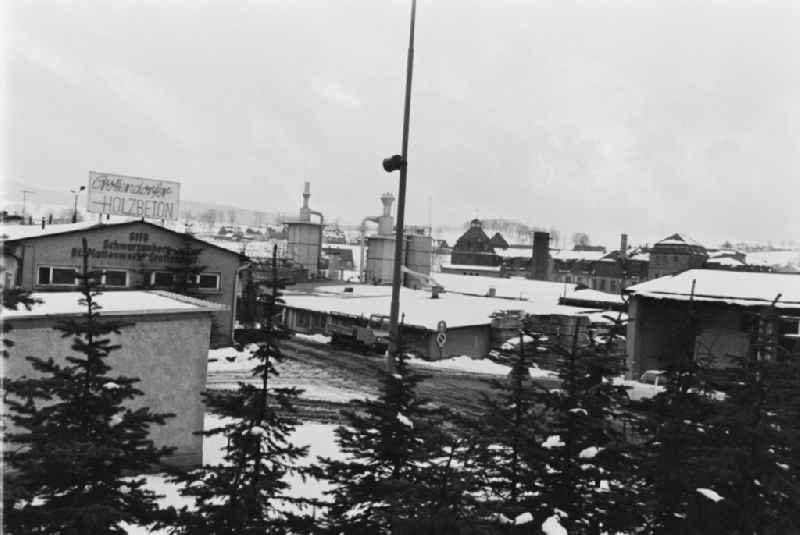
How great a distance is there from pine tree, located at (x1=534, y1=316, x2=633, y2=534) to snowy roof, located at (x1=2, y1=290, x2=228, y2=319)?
9522 millimetres

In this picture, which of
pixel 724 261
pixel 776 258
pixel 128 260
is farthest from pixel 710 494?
pixel 776 258

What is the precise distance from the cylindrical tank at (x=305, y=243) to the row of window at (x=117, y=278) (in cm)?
2606

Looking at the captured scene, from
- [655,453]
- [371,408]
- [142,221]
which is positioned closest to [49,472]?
[371,408]

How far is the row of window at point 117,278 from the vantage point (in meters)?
25.8

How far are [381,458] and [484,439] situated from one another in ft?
3.97

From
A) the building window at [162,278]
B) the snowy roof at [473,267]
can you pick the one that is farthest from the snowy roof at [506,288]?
the snowy roof at [473,267]

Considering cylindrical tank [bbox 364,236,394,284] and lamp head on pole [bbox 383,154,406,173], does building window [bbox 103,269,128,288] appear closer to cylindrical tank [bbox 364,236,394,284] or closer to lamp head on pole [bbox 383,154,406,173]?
lamp head on pole [bbox 383,154,406,173]

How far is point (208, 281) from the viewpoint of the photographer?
101 feet

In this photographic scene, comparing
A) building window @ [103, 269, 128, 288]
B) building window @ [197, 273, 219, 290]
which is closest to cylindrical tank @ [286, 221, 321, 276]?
building window @ [197, 273, 219, 290]

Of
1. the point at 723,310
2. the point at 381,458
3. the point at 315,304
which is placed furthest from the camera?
the point at 315,304

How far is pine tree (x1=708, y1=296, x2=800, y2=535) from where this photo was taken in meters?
6.55

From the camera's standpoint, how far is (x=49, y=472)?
609cm

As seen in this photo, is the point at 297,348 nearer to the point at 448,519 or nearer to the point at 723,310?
the point at 723,310

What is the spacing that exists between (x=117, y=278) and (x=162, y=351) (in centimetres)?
1572
